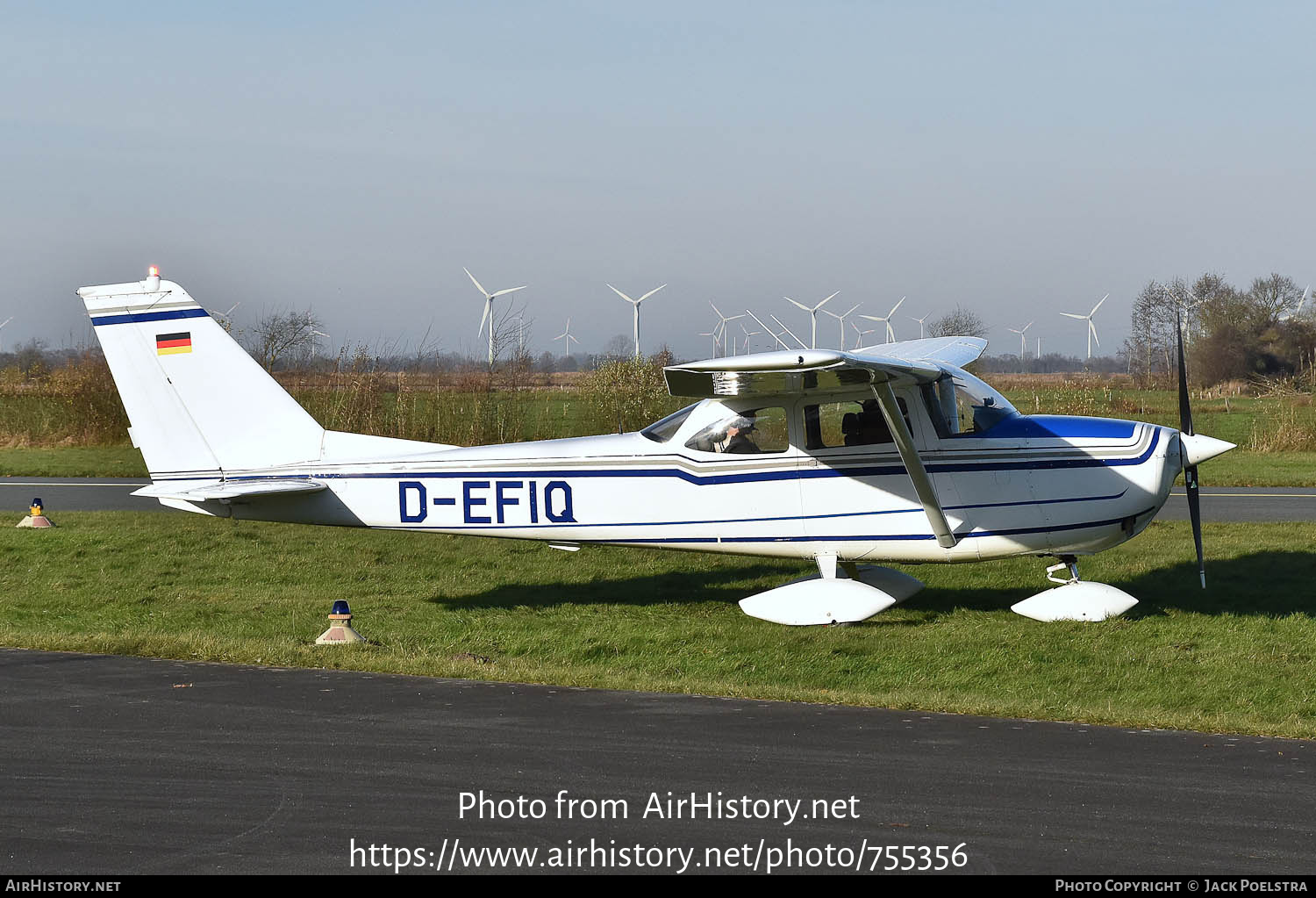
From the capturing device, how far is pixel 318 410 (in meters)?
26.1

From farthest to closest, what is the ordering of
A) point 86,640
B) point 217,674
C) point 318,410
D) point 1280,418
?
point 1280,418 → point 318,410 → point 86,640 → point 217,674

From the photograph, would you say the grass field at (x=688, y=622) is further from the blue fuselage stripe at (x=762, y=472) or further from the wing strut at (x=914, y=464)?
the blue fuselage stripe at (x=762, y=472)

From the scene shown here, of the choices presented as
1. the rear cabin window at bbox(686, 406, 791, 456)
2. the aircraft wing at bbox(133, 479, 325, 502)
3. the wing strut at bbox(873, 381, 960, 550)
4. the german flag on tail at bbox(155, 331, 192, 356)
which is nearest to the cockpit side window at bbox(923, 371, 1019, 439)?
the wing strut at bbox(873, 381, 960, 550)

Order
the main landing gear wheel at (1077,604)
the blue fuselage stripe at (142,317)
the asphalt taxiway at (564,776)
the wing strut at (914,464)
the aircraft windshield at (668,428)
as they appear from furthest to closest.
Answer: the blue fuselage stripe at (142,317) → the aircraft windshield at (668,428) → the main landing gear wheel at (1077,604) → the wing strut at (914,464) → the asphalt taxiway at (564,776)

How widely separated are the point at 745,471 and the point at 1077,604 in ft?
10.0

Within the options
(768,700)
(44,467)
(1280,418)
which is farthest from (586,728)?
(1280,418)

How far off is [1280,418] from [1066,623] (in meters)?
22.8

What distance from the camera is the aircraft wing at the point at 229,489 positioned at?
35.1 ft

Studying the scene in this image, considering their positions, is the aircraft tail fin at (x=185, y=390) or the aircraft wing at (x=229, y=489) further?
the aircraft tail fin at (x=185, y=390)

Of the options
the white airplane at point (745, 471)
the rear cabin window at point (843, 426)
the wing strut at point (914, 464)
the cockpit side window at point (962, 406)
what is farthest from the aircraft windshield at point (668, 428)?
the cockpit side window at point (962, 406)

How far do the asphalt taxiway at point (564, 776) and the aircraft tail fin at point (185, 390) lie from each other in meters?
3.17

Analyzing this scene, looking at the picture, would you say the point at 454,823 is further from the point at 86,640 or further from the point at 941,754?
the point at 86,640

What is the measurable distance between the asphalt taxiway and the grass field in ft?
2.35

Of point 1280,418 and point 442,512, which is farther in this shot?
point 1280,418
